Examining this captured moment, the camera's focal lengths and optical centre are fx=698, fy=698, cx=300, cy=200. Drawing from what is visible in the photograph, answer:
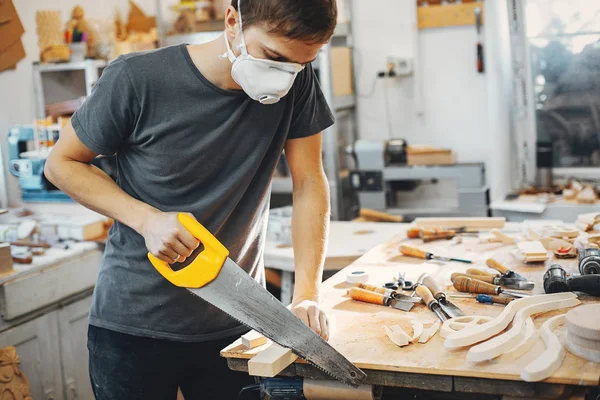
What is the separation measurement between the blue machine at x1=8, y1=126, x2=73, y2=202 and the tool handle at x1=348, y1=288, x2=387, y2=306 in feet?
7.60

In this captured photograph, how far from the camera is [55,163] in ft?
5.37

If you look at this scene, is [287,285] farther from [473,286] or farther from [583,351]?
[583,351]

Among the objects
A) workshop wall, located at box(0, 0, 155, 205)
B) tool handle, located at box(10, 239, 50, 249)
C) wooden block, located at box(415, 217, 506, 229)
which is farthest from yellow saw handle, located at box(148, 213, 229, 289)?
workshop wall, located at box(0, 0, 155, 205)

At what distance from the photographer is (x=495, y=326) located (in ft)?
5.10

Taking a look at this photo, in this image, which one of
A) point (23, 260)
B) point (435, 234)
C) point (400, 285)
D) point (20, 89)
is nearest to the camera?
point (400, 285)

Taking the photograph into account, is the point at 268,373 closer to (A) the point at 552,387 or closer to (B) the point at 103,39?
(A) the point at 552,387

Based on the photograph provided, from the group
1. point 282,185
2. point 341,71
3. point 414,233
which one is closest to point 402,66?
point 341,71

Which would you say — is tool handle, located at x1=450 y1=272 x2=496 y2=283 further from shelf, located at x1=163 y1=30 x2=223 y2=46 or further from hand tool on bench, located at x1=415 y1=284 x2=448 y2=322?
shelf, located at x1=163 y1=30 x2=223 y2=46

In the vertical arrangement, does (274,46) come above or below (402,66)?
below

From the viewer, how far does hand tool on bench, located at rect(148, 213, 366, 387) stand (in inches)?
57.4

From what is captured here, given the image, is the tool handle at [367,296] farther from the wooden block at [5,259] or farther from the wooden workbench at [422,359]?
the wooden block at [5,259]

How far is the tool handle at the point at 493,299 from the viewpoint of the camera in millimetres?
1776

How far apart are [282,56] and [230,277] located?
0.49 meters

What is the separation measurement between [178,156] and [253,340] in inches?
18.3
